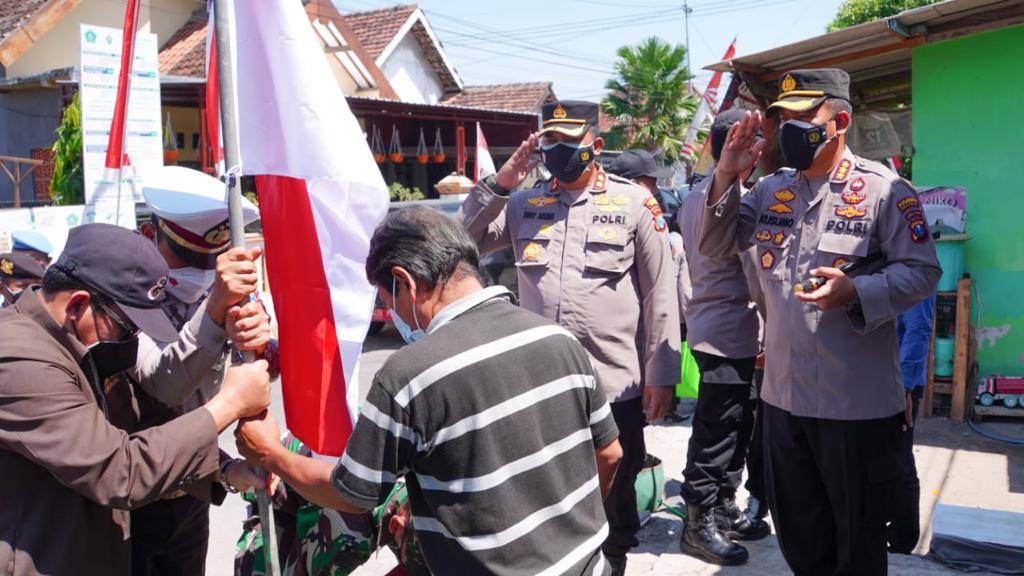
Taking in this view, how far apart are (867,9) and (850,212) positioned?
27465mm

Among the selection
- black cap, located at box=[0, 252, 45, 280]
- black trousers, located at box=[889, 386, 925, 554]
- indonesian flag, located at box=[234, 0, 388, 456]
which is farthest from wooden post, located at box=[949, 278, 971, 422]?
black cap, located at box=[0, 252, 45, 280]

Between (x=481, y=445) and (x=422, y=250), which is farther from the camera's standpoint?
(x=422, y=250)

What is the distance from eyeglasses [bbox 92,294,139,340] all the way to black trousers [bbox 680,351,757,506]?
9.42ft

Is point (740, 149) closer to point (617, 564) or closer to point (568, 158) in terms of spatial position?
point (568, 158)

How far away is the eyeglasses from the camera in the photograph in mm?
2230

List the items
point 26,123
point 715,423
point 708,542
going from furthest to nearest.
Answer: point 26,123 < point 715,423 < point 708,542

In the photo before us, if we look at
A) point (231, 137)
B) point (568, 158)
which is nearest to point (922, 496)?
point (568, 158)

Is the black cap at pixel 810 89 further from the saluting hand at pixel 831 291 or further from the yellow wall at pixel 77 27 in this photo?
the yellow wall at pixel 77 27

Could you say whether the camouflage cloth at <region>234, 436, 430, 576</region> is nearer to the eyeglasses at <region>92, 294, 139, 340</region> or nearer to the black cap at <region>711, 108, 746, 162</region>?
the eyeglasses at <region>92, 294, 139, 340</region>

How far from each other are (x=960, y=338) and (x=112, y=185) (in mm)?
7616

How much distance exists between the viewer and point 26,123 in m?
15.7

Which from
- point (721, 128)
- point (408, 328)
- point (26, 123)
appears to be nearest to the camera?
point (408, 328)

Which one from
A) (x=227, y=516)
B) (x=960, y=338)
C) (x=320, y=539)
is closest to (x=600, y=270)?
(x=320, y=539)

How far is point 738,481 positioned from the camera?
181 inches
